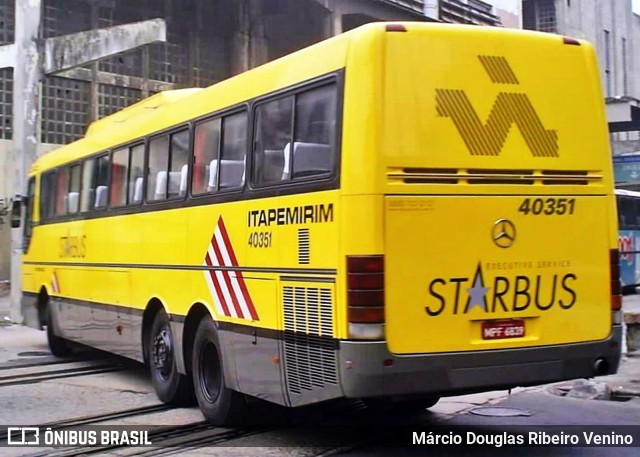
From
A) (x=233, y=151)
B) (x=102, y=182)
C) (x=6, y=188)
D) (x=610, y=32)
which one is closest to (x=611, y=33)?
(x=610, y=32)

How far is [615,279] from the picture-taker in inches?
318

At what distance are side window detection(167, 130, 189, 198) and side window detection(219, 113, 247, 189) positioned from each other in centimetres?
94

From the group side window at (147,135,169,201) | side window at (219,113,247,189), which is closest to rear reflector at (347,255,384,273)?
side window at (219,113,247,189)

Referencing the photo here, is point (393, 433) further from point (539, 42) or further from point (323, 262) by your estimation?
point (539, 42)

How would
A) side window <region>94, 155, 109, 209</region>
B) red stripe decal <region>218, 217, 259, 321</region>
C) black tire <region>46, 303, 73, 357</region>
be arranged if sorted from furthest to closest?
black tire <region>46, 303, 73, 357</region>
side window <region>94, 155, 109, 209</region>
red stripe decal <region>218, 217, 259, 321</region>

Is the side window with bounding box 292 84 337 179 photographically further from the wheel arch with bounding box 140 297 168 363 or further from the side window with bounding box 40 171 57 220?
the side window with bounding box 40 171 57 220

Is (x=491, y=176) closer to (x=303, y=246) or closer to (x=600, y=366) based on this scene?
(x=303, y=246)

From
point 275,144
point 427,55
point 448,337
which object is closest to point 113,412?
point 275,144

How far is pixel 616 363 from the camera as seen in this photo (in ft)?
26.0

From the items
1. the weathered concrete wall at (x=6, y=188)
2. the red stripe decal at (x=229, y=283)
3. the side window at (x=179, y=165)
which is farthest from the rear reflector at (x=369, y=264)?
the weathered concrete wall at (x=6, y=188)

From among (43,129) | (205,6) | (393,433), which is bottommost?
(393,433)

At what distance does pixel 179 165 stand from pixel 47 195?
5.79 metres

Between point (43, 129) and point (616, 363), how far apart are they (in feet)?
65.7

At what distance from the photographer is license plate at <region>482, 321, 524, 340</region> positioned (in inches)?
293
